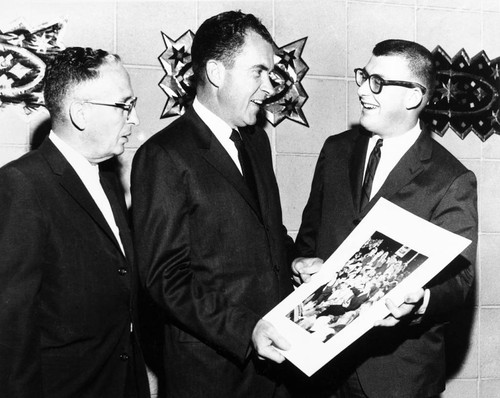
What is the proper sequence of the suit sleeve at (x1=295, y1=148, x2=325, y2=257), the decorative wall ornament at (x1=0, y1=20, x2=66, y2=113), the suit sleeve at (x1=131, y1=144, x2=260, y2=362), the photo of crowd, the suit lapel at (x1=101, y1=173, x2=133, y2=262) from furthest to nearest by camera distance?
the decorative wall ornament at (x1=0, y1=20, x2=66, y2=113), the suit sleeve at (x1=295, y1=148, x2=325, y2=257), the suit lapel at (x1=101, y1=173, x2=133, y2=262), the suit sleeve at (x1=131, y1=144, x2=260, y2=362), the photo of crowd

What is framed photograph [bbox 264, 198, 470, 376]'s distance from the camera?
184 centimetres

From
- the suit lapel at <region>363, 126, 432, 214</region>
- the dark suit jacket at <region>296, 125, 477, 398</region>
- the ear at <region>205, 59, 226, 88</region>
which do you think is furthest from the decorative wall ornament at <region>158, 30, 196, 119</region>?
the suit lapel at <region>363, 126, 432, 214</region>

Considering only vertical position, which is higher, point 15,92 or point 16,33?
point 16,33

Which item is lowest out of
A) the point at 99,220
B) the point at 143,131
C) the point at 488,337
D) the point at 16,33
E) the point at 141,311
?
the point at 488,337

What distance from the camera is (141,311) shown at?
3.19m

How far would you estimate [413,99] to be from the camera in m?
2.42

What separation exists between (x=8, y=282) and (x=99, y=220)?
1.15 ft

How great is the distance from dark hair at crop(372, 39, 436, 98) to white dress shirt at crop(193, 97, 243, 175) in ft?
2.40

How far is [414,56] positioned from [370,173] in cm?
51

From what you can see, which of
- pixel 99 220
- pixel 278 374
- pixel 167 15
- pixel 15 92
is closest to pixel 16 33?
pixel 15 92

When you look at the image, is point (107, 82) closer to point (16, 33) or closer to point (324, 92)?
point (16, 33)

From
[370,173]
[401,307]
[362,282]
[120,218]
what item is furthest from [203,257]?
[370,173]

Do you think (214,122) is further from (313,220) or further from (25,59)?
(25,59)

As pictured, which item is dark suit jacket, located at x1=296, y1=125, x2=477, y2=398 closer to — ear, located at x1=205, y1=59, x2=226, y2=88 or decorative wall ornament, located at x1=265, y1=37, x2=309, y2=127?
ear, located at x1=205, y1=59, x2=226, y2=88
